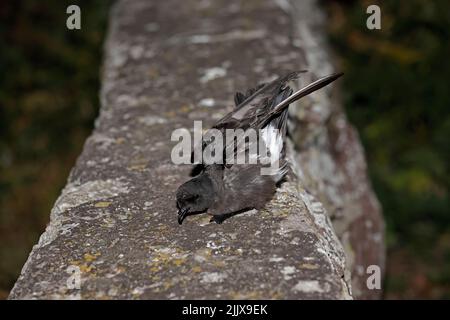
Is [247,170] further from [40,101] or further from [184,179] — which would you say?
[40,101]

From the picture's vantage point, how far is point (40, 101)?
8.43m

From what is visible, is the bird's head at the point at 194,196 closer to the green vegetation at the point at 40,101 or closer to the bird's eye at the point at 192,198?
the bird's eye at the point at 192,198

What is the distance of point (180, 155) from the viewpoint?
4.06m

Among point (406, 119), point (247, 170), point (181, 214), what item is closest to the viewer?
point (181, 214)

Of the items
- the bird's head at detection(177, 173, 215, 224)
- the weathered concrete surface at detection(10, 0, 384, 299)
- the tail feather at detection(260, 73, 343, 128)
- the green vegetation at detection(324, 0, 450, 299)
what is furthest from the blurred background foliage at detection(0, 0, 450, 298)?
the tail feather at detection(260, 73, 343, 128)

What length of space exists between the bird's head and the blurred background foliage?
96.4 inches

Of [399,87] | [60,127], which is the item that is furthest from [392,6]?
[60,127]

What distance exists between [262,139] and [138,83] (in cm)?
174

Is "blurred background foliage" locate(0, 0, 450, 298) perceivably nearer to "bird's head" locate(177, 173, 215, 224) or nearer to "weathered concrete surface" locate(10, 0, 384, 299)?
"weathered concrete surface" locate(10, 0, 384, 299)

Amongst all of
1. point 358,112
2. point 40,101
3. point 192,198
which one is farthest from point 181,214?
point 40,101

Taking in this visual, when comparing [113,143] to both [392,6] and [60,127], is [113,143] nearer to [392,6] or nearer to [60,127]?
[60,127]

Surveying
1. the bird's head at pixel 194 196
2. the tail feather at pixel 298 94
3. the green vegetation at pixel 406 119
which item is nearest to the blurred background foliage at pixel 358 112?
the green vegetation at pixel 406 119

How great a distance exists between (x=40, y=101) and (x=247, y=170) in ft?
18.0

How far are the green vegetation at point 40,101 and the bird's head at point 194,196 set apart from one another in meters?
3.62
